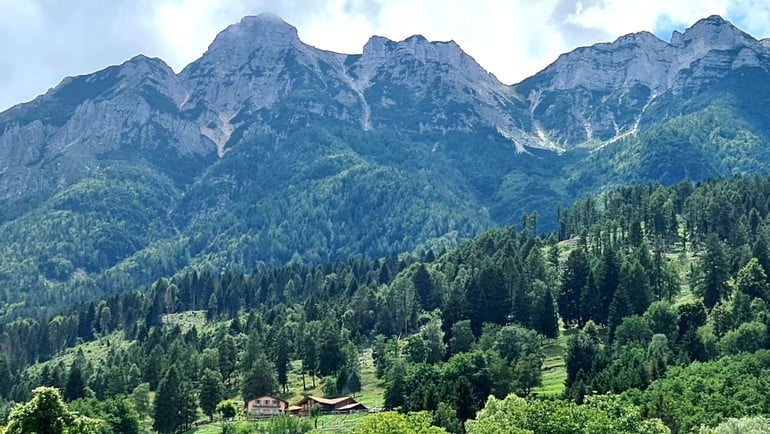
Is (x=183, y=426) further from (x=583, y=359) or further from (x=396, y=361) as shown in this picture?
(x=583, y=359)

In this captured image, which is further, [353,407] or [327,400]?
[327,400]

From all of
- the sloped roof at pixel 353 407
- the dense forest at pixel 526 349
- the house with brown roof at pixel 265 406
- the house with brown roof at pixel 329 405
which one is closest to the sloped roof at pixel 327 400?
the house with brown roof at pixel 329 405

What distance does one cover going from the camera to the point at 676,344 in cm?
12081

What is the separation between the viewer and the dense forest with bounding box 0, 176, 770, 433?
8781 centimetres

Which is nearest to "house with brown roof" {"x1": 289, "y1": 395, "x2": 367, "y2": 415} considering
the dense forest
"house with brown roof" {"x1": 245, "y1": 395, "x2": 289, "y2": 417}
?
"house with brown roof" {"x1": 245, "y1": 395, "x2": 289, "y2": 417}

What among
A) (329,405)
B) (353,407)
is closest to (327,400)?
(329,405)

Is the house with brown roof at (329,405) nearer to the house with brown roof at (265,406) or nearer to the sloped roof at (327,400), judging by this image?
the sloped roof at (327,400)

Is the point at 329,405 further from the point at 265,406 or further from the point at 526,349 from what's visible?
the point at 526,349

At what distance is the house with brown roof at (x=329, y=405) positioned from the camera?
133 meters

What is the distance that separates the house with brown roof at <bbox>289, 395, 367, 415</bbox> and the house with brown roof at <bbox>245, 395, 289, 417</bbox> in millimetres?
2243

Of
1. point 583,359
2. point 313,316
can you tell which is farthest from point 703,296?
point 313,316

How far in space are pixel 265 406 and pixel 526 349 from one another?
49.3 meters

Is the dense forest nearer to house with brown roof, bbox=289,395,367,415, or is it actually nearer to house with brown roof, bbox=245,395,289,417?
house with brown roof, bbox=289,395,367,415

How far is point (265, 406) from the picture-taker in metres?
141
